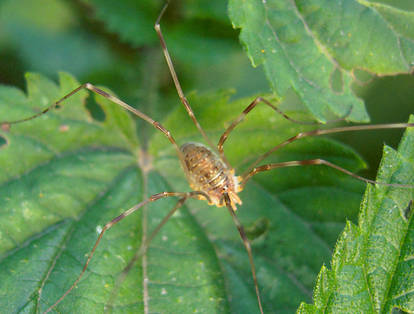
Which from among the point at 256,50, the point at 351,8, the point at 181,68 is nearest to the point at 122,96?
the point at 181,68

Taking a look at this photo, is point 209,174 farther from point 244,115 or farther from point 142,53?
point 142,53

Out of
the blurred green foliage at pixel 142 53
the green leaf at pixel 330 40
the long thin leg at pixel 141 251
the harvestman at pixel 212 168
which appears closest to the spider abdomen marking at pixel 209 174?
the harvestman at pixel 212 168

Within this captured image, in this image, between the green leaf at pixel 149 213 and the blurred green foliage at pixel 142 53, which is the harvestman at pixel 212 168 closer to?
the green leaf at pixel 149 213

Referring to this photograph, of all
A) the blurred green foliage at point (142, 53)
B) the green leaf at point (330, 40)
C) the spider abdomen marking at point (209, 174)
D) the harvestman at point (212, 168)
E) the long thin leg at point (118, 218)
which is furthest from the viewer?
Answer: the blurred green foliage at point (142, 53)

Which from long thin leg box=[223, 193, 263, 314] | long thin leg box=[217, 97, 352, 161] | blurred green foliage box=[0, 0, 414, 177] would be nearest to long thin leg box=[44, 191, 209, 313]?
long thin leg box=[223, 193, 263, 314]

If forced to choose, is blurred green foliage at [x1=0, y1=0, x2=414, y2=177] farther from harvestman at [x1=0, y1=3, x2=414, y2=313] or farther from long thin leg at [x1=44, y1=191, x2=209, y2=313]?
long thin leg at [x1=44, y1=191, x2=209, y2=313]

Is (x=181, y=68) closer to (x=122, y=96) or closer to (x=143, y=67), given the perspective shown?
(x=143, y=67)
